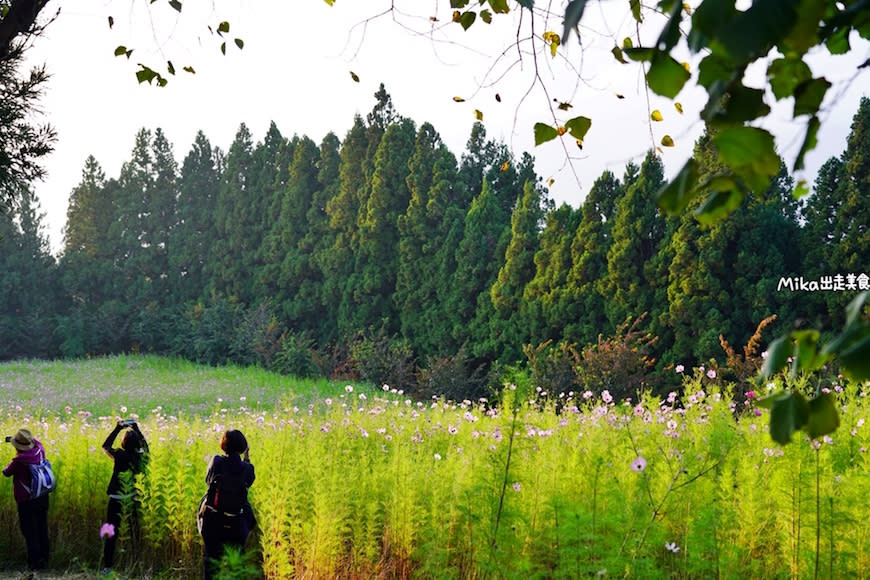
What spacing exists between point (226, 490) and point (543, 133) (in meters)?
3.62

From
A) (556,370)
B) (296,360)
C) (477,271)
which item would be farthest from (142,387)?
(556,370)

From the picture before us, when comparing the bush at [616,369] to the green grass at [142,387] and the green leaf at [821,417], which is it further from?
the green leaf at [821,417]

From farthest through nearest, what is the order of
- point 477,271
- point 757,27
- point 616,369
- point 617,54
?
point 477,271, point 616,369, point 617,54, point 757,27

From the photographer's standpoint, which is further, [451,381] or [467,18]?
[451,381]

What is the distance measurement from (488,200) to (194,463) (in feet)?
42.2

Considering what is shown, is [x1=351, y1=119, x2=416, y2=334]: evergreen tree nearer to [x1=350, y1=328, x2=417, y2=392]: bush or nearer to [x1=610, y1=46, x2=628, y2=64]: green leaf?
[x1=350, y1=328, x2=417, y2=392]: bush

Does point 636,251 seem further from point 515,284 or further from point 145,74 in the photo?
point 145,74

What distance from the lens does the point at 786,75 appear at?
41.2 inches

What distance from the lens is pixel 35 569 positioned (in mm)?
6012

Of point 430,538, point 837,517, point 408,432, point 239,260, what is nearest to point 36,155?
point 408,432

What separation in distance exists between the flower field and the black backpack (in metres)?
0.21

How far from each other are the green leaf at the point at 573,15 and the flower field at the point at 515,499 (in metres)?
2.25

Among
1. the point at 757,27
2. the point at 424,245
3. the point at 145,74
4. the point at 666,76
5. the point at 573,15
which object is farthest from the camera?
the point at 424,245

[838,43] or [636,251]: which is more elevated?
[636,251]
